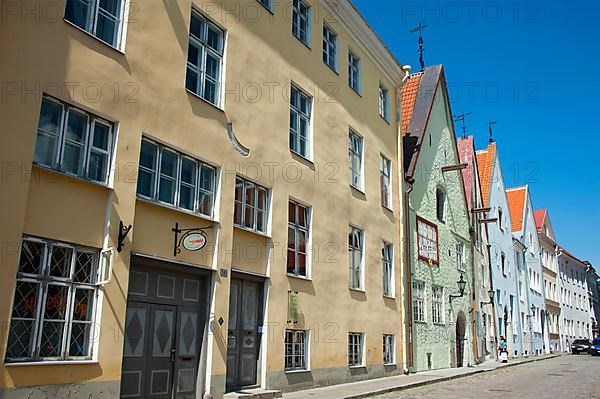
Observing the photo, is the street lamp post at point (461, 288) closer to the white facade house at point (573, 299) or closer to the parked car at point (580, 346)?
the parked car at point (580, 346)

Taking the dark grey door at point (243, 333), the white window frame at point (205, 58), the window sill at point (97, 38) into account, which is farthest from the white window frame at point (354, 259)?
the window sill at point (97, 38)

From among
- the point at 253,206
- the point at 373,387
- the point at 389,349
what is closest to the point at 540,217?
the point at 389,349

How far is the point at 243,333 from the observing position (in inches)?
509

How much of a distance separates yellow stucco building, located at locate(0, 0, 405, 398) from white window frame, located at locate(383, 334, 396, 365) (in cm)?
53

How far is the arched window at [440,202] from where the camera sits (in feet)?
87.5

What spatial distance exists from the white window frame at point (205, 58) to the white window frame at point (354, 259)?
22.7ft

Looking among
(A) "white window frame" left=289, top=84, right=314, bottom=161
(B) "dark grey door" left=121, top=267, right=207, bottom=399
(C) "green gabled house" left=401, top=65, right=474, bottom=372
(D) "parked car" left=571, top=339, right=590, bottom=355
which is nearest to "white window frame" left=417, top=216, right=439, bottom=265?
(C) "green gabled house" left=401, top=65, right=474, bottom=372

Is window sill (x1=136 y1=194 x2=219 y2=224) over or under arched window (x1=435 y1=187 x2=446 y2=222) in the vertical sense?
under

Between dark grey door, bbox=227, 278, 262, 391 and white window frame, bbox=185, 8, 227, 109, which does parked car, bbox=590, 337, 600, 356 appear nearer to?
dark grey door, bbox=227, 278, 262, 391

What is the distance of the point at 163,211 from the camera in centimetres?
1077

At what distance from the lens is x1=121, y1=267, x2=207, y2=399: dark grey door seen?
10.1 meters

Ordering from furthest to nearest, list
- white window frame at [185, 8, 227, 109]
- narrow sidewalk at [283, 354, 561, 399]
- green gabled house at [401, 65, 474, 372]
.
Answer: green gabled house at [401, 65, 474, 372]
narrow sidewalk at [283, 354, 561, 399]
white window frame at [185, 8, 227, 109]

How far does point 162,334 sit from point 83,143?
387cm

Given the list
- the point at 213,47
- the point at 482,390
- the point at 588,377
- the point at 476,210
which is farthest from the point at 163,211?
the point at 476,210
